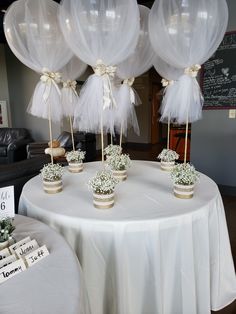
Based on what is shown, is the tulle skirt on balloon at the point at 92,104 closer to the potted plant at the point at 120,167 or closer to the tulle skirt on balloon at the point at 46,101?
the tulle skirt on balloon at the point at 46,101

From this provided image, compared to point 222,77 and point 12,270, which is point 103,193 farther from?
point 222,77

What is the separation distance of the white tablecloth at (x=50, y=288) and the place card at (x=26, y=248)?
0.05 m

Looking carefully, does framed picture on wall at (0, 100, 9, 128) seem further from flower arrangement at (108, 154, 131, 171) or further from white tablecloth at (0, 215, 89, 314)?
white tablecloth at (0, 215, 89, 314)

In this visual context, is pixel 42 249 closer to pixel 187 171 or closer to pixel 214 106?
pixel 187 171

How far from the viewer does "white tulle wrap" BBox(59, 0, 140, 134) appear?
1.29 meters

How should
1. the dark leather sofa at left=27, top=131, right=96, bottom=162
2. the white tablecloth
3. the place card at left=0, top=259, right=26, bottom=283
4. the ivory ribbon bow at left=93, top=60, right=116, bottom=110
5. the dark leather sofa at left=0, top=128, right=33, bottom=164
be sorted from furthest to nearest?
the dark leather sofa at left=0, top=128, right=33, bottom=164
the dark leather sofa at left=27, top=131, right=96, bottom=162
the ivory ribbon bow at left=93, top=60, right=116, bottom=110
the place card at left=0, top=259, right=26, bottom=283
the white tablecloth

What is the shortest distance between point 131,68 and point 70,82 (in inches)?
20.1

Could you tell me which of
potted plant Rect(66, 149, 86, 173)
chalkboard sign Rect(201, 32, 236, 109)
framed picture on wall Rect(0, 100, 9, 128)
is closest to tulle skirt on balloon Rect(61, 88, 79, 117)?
potted plant Rect(66, 149, 86, 173)

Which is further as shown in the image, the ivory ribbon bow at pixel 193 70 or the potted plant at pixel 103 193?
the ivory ribbon bow at pixel 193 70

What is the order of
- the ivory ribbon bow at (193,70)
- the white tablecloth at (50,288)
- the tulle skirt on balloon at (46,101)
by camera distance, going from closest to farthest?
the white tablecloth at (50,288) < the ivory ribbon bow at (193,70) < the tulle skirt on balloon at (46,101)

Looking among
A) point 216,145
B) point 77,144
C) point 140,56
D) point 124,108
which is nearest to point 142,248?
point 124,108

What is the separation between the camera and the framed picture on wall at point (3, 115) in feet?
21.5

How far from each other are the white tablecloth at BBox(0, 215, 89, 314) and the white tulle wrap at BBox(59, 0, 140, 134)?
0.83m

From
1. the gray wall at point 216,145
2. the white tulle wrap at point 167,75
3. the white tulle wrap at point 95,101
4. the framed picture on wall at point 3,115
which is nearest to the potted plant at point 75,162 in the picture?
the white tulle wrap at point 95,101
